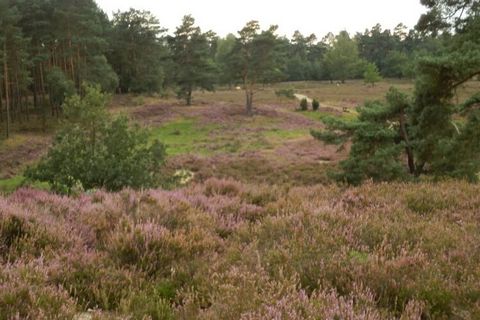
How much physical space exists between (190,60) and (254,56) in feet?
32.1

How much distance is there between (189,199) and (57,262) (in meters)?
2.82

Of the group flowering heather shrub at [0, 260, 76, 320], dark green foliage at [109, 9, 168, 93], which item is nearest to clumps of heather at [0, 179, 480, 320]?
flowering heather shrub at [0, 260, 76, 320]

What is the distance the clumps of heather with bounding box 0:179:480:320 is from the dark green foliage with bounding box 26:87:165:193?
5.28 meters

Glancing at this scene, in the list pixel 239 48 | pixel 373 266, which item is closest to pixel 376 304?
pixel 373 266

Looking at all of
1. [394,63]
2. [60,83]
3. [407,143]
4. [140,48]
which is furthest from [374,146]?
[394,63]

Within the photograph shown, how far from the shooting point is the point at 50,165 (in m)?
14.0

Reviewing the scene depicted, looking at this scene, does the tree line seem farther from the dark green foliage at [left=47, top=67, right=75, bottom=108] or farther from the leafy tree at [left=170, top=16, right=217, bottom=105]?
the leafy tree at [left=170, top=16, right=217, bottom=105]

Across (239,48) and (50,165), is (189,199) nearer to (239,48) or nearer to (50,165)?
(50,165)

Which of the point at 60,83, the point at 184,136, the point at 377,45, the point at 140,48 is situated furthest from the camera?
the point at 377,45

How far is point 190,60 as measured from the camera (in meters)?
55.5

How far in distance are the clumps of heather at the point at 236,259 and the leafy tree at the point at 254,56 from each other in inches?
1760

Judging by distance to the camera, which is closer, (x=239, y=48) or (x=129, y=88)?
(x=239, y=48)

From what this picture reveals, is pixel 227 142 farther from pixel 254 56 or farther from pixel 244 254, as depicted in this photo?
pixel 244 254

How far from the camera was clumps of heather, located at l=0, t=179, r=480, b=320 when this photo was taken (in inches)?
121
